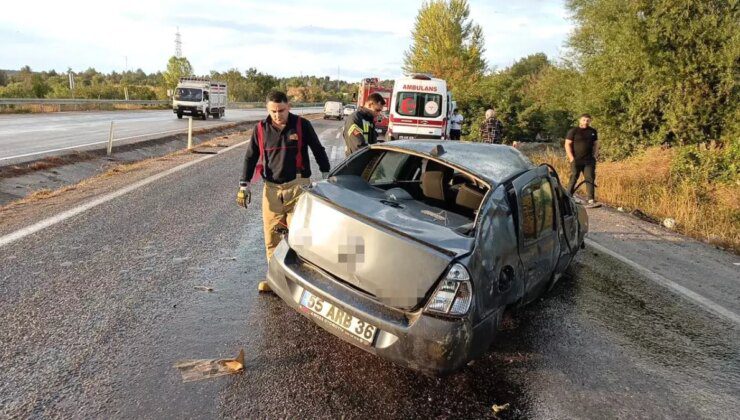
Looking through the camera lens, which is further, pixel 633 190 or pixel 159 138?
pixel 159 138

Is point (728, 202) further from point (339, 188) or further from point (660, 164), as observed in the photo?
point (339, 188)

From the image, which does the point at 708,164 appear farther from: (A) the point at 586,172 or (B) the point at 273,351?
(B) the point at 273,351

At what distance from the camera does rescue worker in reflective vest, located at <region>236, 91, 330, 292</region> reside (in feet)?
14.6

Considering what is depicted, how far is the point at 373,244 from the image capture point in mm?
2973

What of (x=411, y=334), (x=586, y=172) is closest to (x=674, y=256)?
(x=586, y=172)

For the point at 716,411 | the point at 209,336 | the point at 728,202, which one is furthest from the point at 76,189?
the point at 728,202

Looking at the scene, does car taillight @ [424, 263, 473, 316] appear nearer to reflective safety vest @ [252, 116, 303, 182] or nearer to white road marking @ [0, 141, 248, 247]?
reflective safety vest @ [252, 116, 303, 182]

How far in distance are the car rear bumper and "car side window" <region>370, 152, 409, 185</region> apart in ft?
4.58

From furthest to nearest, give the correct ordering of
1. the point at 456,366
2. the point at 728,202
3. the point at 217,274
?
the point at 728,202 → the point at 217,274 → the point at 456,366

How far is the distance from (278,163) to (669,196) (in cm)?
976

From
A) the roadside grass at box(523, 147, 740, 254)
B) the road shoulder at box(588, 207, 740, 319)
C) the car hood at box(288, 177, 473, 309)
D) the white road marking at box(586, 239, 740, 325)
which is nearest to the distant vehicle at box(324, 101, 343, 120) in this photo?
the roadside grass at box(523, 147, 740, 254)

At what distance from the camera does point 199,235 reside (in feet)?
19.6

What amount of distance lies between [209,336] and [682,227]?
28.5 feet

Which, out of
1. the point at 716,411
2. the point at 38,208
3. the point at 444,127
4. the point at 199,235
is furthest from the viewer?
the point at 444,127
